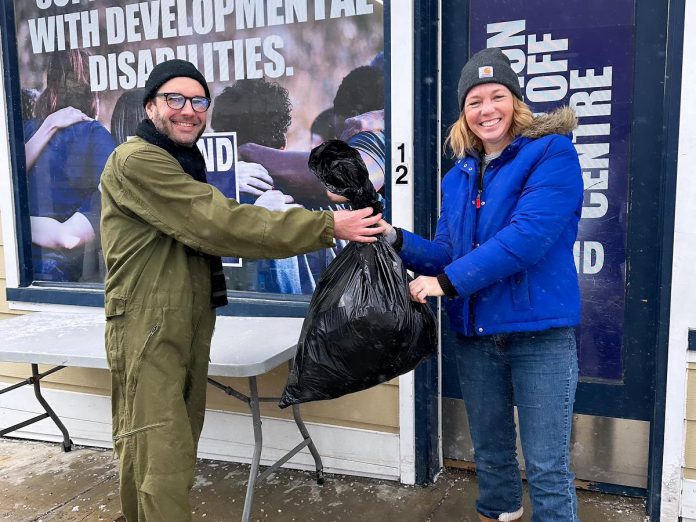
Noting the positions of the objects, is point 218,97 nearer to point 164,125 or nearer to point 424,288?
point 164,125

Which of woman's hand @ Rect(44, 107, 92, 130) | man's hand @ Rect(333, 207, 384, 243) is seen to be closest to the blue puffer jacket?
man's hand @ Rect(333, 207, 384, 243)

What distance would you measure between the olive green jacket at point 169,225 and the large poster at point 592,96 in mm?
1376

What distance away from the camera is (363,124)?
3.29m

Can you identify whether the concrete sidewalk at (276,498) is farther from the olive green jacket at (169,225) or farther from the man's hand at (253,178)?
the man's hand at (253,178)

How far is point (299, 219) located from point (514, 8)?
1568 mm

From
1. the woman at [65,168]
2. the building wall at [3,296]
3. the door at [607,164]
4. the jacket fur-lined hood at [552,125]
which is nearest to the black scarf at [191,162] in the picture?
the jacket fur-lined hood at [552,125]

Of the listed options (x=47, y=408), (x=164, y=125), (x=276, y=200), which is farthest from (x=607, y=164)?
(x=47, y=408)

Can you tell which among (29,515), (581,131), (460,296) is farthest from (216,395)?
(581,131)

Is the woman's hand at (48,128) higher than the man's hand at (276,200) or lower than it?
higher

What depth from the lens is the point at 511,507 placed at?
7.84 feet

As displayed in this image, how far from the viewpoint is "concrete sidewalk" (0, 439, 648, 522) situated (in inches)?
120

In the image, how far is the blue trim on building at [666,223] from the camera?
2619 mm

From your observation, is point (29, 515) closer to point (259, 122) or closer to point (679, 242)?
point (259, 122)

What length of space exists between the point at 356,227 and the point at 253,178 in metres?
1.51
